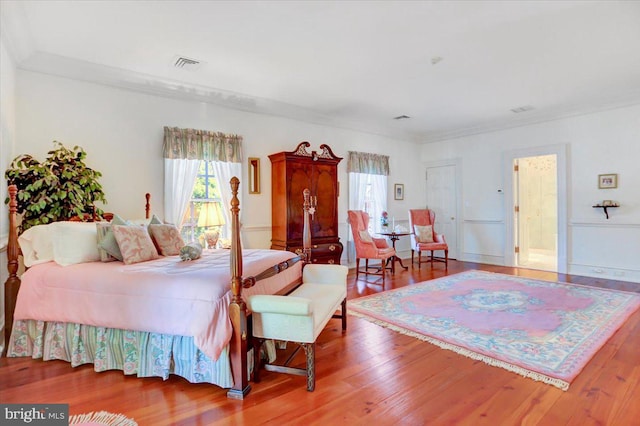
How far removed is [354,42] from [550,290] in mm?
3967

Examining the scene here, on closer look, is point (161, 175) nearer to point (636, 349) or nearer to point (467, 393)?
point (467, 393)

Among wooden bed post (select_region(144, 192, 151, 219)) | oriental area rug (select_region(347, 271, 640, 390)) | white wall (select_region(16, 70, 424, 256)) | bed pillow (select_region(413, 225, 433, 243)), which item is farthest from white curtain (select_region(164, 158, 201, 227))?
bed pillow (select_region(413, 225, 433, 243))

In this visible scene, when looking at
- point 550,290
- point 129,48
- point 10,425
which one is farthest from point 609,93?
point 10,425

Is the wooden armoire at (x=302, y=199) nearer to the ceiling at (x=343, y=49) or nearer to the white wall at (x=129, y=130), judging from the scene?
the white wall at (x=129, y=130)

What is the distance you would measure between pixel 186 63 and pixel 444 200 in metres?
5.73

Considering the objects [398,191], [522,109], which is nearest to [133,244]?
[398,191]

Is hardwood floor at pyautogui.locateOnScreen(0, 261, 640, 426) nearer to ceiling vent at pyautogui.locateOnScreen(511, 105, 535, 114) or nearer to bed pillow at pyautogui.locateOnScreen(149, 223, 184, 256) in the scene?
bed pillow at pyautogui.locateOnScreen(149, 223, 184, 256)

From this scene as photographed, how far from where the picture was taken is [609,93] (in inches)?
191

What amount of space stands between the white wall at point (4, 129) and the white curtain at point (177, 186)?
147cm

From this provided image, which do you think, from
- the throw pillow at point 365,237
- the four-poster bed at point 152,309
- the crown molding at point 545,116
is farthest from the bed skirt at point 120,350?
the crown molding at point 545,116

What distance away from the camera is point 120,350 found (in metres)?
2.36

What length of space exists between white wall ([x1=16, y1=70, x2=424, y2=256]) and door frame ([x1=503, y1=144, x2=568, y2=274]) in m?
3.95

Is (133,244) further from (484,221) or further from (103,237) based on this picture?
(484,221)

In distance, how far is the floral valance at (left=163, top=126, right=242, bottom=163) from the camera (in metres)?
4.25
